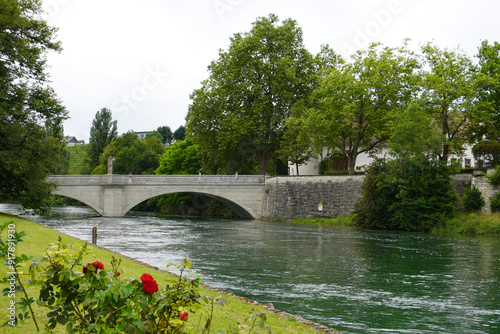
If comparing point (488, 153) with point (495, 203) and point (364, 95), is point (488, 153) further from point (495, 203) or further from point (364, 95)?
point (364, 95)

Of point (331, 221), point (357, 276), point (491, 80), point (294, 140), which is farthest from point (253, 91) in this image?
point (357, 276)

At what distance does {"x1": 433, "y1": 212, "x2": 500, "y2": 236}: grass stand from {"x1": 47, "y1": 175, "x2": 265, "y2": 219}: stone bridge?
Answer: 19.3 m

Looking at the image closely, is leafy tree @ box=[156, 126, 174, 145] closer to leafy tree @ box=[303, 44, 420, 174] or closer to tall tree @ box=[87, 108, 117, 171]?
tall tree @ box=[87, 108, 117, 171]

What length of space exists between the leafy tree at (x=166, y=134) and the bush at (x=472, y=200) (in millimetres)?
126955

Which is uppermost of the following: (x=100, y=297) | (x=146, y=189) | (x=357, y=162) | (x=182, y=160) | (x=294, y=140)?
(x=294, y=140)

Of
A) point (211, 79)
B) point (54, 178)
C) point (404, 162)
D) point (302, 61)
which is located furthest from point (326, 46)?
point (54, 178)

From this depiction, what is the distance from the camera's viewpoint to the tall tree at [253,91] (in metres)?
48.4

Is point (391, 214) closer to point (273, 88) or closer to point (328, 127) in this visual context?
point (328, 127)

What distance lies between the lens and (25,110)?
85.4 ft

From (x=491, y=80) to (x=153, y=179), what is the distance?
30.4m

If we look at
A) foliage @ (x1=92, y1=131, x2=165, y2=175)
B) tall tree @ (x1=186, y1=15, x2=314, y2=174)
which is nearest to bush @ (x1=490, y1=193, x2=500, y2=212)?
tall tree @ (x1=186, y1=15, x2=314, y2=174)

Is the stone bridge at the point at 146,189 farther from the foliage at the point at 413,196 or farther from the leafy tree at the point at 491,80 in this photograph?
the leafy tree at the point at 491,80

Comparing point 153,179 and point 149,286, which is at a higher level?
point 153,179

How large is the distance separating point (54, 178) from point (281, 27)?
26.5 metres
